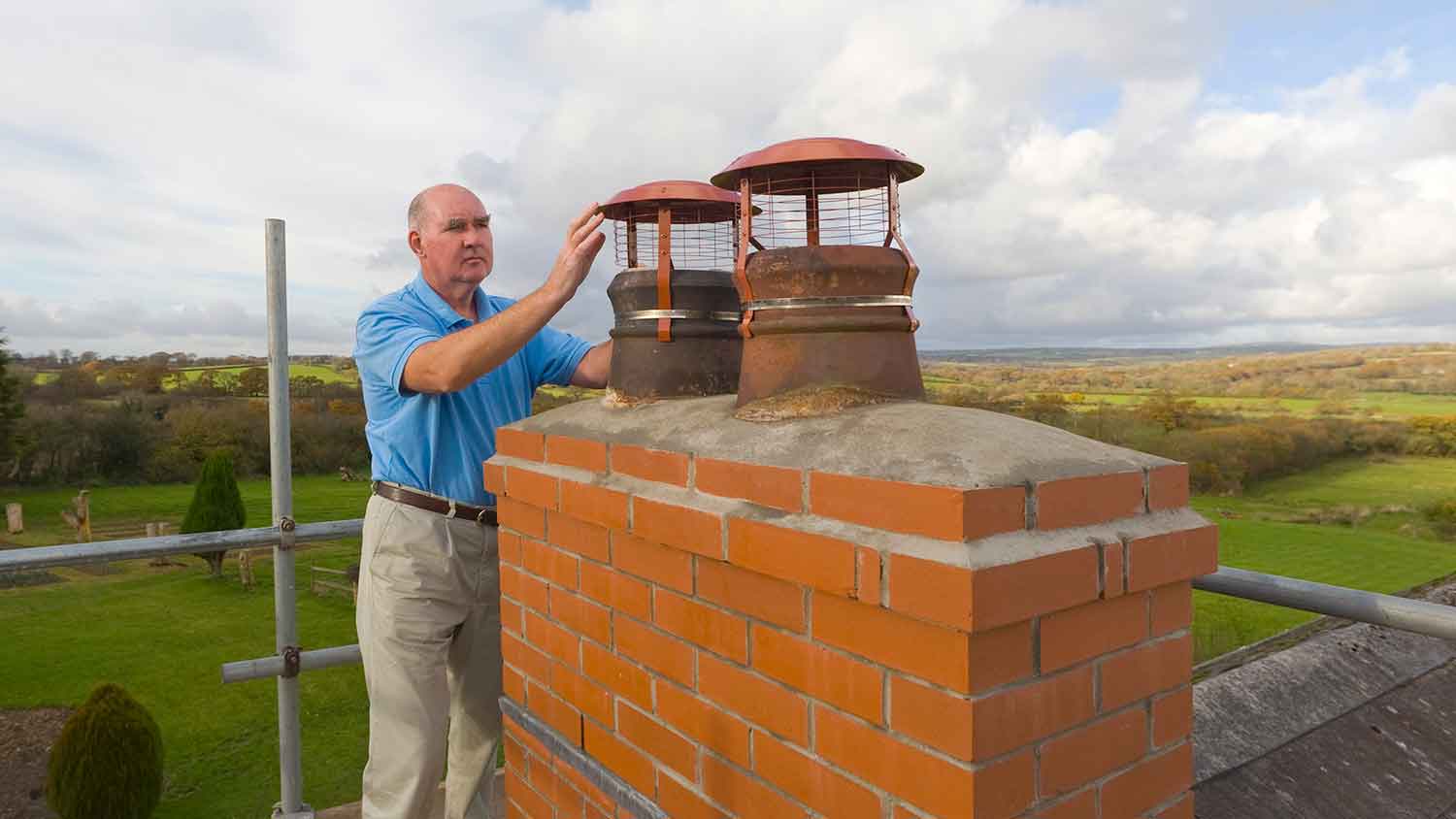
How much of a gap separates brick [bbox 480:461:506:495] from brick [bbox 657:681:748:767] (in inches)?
32.6

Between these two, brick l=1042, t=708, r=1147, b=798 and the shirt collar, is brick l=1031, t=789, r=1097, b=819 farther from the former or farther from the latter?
the shirt collar

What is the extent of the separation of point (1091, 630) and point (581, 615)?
1.16m

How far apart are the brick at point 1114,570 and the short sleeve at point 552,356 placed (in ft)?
6.74

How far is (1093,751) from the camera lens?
1285 millimetres

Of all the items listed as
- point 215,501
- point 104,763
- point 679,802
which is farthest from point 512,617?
point 215,501

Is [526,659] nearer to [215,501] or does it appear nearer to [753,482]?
[753,482]

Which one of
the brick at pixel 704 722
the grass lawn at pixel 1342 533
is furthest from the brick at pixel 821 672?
the grass lawn at pixel 1342 533

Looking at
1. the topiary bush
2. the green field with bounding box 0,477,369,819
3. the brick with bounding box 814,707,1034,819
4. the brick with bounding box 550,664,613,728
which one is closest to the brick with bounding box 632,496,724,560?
the brick with bounding box 814,707,1034,819

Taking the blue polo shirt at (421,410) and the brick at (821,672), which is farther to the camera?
the blue polo shirt at (421,410)

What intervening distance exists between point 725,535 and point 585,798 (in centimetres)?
96

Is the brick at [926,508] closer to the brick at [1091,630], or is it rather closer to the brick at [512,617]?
the brick at [1091,630]

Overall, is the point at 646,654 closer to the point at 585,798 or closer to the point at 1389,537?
the point at 585,798

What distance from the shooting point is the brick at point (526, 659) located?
2189mm

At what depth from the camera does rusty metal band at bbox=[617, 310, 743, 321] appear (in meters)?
2.13
